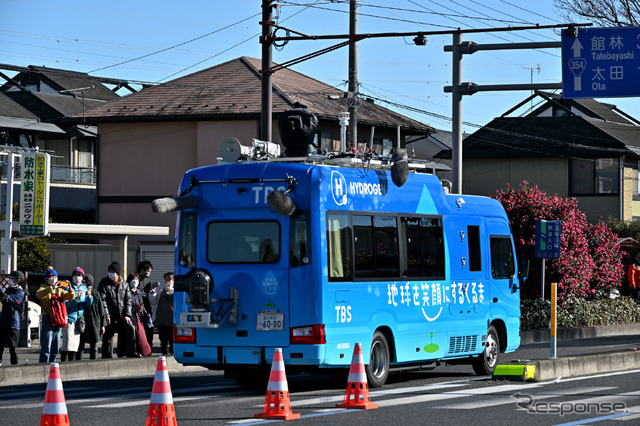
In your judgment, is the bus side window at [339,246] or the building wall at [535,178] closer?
the bus side window at [339,246]

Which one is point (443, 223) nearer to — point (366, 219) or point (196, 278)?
point (366, 219)

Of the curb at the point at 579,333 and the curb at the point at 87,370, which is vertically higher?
the curb at the point at 87,370

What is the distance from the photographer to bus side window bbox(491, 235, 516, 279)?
18.5 m

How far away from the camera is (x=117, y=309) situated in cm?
1986

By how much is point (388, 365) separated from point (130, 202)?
28.7m

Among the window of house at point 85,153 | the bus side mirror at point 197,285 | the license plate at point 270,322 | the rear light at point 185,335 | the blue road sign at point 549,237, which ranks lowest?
the rear light at point 185,335

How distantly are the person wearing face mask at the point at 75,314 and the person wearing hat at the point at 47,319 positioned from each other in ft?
1.61

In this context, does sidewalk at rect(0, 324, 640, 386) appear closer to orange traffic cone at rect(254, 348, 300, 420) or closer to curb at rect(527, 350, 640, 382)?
curb at rect(527, 350, 640, 382)

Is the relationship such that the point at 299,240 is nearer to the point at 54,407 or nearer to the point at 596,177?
the point at 54,407

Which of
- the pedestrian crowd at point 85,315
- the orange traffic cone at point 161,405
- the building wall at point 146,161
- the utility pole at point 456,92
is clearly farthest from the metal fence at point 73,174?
the orange traffic cone at point 161,405

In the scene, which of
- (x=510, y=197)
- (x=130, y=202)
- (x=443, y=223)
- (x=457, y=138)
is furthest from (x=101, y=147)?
(x=443, y=223)

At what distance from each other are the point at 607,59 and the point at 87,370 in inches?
522

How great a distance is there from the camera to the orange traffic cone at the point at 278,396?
1162 centimetres

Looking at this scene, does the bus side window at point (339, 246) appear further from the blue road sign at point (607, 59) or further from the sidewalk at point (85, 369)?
the blue road sign at point (607, 59)
